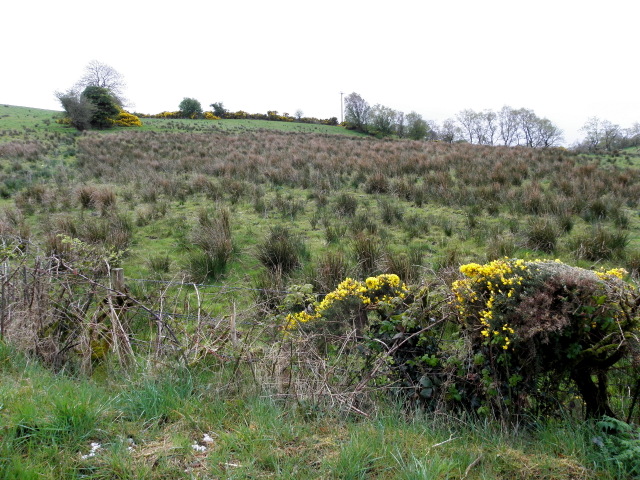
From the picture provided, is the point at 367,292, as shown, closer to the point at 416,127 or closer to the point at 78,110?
the point at 78,110

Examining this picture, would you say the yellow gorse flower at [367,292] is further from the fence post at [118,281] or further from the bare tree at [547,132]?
the bare tree at [547,132]

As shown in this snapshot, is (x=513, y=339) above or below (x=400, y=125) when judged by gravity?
below

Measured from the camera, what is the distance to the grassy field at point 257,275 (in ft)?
7.23

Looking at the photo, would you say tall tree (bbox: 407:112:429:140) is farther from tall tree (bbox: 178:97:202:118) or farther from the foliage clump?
the foliage clump

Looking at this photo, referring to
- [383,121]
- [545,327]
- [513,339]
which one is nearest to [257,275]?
[513,339]

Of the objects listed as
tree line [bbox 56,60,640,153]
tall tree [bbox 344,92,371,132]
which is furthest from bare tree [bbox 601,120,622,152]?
tall tree [bbox 344,92,371,132]

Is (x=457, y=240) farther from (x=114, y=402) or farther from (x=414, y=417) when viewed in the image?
(x=114, y=402)

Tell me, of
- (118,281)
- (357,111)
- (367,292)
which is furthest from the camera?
(357,111)

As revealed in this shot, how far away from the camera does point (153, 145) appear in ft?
75.1

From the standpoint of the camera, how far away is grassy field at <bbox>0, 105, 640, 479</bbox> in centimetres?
221

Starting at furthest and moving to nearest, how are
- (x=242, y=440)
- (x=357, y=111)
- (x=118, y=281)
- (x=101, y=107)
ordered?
(x=357, y=111), (x=101, y=107), (x=118, y=281), (x=242, y=440)

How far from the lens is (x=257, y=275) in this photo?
6211mm

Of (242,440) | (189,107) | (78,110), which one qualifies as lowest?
(242,440)

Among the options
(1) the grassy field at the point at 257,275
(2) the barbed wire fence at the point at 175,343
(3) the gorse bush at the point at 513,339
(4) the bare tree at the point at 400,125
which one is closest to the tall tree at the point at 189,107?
(4) the bare tree at the point at 400,125
